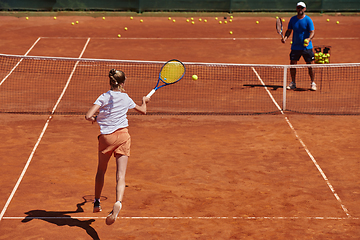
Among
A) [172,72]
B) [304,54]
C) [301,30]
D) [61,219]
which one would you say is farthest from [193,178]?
[301,30]

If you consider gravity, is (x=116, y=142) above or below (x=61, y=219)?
above

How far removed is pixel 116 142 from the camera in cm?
538

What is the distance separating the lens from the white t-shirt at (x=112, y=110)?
210 inches

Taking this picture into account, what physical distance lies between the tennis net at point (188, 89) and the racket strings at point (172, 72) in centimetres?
439

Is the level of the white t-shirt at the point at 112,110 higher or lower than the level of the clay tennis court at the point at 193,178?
higher

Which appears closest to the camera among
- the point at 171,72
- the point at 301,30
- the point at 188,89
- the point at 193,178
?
the point at 171,72

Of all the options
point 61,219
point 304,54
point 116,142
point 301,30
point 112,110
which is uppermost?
point 301,30

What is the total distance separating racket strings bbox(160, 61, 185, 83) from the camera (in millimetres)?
6617

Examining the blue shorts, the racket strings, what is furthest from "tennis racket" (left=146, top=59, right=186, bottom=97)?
the blue shorts

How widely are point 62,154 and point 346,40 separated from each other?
597 inches

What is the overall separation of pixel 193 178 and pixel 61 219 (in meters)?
2.13

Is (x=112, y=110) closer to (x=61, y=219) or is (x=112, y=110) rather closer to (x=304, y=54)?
(x=61, y=219)

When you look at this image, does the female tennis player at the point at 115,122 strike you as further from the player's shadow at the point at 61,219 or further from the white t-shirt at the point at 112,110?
the player's shadow at the point at 61,219

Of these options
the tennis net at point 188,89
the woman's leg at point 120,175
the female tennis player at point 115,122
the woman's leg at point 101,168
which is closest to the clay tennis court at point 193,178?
the woman's leg at point 101,168
